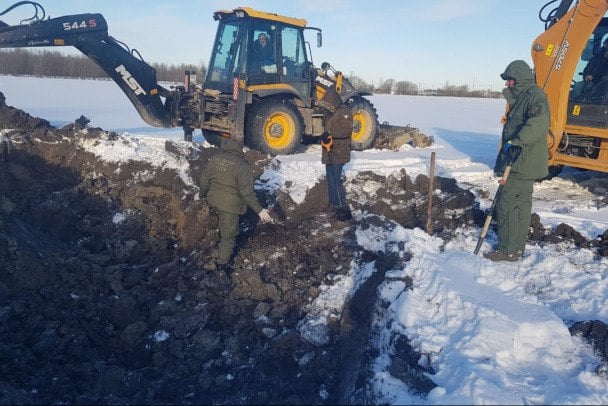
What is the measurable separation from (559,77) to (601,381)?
6.47 meters

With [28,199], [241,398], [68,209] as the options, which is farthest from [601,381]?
[28,199]

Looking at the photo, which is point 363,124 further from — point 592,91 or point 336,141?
point 336,141

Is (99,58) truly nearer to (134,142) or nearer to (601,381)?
(134,142)

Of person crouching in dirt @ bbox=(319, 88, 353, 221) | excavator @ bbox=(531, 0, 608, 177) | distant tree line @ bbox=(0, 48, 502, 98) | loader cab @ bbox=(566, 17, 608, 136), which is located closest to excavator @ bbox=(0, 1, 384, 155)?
person crouching in dirt @ bbox=(319, 88, 353, 221)

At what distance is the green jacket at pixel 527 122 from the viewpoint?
5.41m

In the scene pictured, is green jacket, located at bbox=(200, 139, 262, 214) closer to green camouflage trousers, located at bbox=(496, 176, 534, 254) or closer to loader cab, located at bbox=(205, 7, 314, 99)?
green camouflage trousers, located at bbox=(496, 176, 534, 254)

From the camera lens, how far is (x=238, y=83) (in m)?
9.32

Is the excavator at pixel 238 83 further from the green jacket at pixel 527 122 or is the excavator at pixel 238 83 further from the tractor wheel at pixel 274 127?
the green jacket at pixel 527 122

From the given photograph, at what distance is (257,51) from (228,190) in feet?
17.2

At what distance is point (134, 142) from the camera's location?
27.0 ft

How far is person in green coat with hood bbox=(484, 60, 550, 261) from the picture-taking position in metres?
5.43

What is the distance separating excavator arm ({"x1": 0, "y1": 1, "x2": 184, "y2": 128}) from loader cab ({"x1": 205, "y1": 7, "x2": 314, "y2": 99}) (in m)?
1.13

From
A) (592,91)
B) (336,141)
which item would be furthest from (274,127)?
(592,91)

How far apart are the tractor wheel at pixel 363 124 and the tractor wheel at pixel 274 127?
5.99 feet
